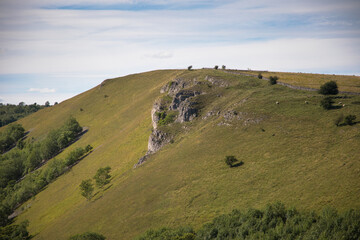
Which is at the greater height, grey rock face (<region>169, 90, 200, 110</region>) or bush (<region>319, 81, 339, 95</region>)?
grey rock face (<region>169, 90, 200, 110</region>)

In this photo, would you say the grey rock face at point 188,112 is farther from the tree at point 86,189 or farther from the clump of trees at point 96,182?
the tree at point 86,189

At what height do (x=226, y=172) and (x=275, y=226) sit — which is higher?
(x=226, y=172)

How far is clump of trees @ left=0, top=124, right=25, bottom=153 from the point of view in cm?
18136

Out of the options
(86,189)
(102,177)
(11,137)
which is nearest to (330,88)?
(102,177)

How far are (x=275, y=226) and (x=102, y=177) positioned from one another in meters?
66.5

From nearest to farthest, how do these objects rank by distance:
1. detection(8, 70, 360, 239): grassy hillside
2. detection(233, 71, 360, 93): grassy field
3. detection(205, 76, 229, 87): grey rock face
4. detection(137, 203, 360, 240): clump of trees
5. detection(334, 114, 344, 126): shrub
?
detection(137, 203, 360, 240): clump of trees < detection(8, 70, 360, 239): grassy hillside < detection(334, 114, 344, 126): shrub < detection(233, 71, 360, 93): grassy field < detection(205, 76, 229, 87): grey rock face

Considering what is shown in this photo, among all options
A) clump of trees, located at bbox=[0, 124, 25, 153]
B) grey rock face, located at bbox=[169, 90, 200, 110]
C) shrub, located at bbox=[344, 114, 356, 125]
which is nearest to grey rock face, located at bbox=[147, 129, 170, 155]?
grey rock face, located at bbox=[169, 90, 200, 110]

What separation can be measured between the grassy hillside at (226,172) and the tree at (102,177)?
2.82 m

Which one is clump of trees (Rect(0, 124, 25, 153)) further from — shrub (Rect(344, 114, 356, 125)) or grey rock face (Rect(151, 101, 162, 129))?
shrub (Rect(344, 114, 356, 125))

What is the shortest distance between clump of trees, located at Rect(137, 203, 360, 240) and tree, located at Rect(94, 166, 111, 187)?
4259 cm

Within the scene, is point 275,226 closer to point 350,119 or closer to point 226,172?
point 226,172

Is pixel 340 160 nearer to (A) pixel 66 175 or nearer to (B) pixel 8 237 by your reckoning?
(B) pixel 8 237

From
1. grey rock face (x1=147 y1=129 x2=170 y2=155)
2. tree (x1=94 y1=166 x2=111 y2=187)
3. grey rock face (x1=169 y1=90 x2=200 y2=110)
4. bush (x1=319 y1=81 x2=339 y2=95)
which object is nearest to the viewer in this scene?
bush (x1=319 y1=81 x2=339 y2=95)

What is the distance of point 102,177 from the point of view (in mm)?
86625
